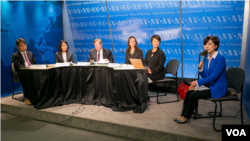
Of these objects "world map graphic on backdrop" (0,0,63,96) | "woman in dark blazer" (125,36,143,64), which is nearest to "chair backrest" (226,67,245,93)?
"woman in dark blazer" (125,36,143,64)

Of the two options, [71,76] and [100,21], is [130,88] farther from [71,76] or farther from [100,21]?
[100,21]

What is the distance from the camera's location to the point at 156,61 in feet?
13.6

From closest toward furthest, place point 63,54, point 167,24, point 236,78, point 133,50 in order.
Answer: point 236,78
point 133,50
point 63,54
point 167,24

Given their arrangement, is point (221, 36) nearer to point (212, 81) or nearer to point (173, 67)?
point (173, 67)

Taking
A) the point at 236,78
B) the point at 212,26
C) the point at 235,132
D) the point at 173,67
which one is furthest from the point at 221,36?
the point at 235,132

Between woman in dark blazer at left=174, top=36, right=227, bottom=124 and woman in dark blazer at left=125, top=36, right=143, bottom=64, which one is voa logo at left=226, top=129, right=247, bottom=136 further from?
woman in dark blazer at left=125, top=36, right=143, bottom=64

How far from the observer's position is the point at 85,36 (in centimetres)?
612

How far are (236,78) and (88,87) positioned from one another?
2563 millimetres

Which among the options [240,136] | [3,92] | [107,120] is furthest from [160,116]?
[3,92]

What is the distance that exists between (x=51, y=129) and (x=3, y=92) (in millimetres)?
2248

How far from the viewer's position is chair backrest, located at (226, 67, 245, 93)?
238 cm

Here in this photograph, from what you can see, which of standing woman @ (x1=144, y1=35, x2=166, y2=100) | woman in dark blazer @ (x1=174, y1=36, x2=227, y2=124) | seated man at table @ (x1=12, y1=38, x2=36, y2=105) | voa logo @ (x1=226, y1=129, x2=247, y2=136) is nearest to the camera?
voa logo @ (x1=226, y1=129, x2=247, y2=136)

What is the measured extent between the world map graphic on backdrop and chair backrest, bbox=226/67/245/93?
4.58 metres

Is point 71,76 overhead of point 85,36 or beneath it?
beneath
